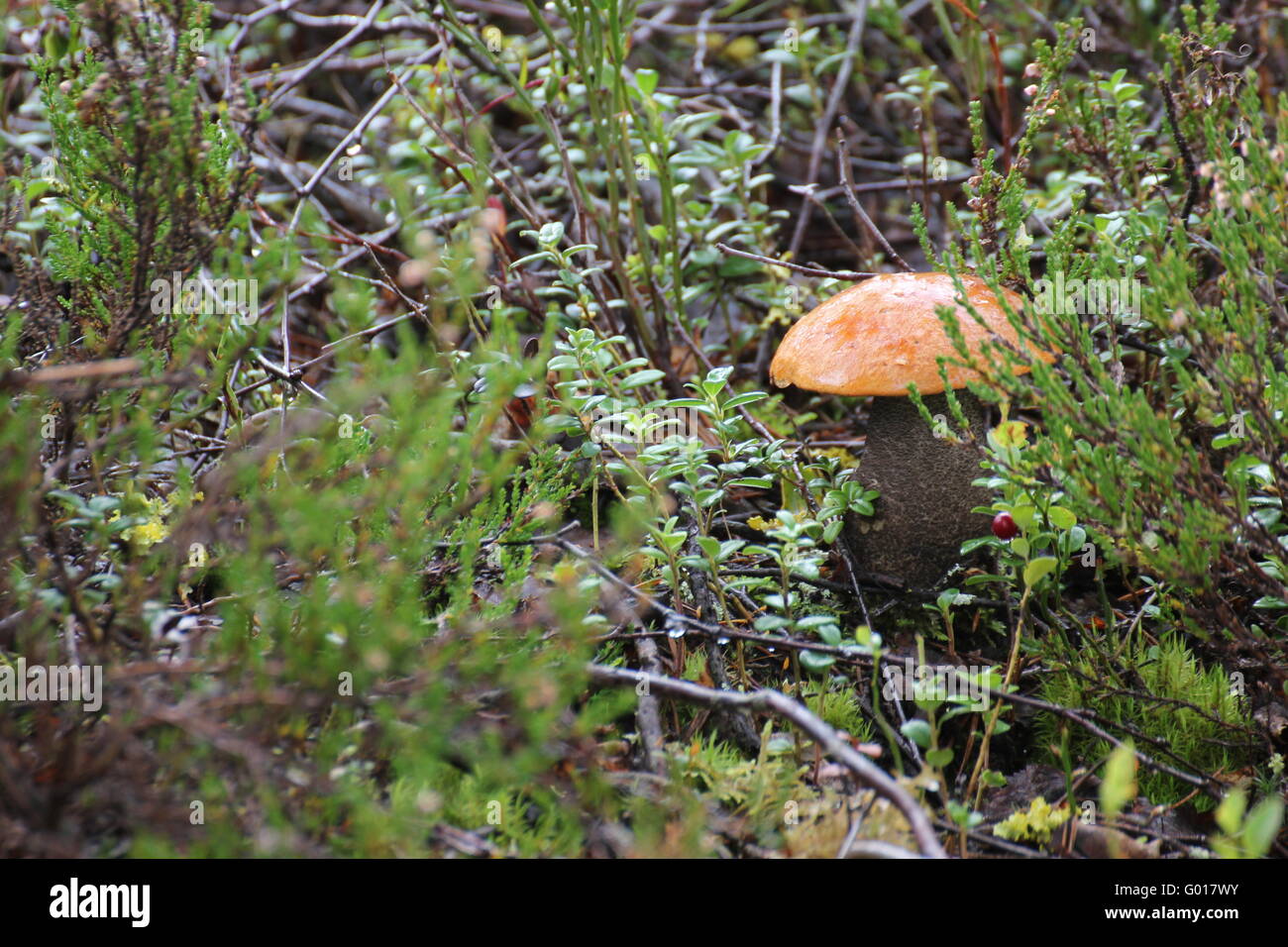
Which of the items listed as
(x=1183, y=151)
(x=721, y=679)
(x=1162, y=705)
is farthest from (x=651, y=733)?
(x=1183, y=151)

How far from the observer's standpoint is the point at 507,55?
442 cm

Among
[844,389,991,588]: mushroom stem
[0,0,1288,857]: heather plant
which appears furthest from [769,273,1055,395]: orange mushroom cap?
[844,389,991,588]: mushroom stem

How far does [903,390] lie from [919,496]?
15.5 inches

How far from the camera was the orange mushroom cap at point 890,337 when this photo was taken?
6.66 feet

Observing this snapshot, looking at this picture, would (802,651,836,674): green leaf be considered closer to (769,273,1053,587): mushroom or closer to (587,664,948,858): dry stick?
(587,664,948,858): dry stick

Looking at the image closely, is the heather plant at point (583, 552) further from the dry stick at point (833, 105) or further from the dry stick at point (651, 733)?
the dry stick at point (833, 105)

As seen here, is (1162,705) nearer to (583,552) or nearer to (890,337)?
(890,337)

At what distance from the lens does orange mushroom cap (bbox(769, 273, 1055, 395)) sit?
203cm

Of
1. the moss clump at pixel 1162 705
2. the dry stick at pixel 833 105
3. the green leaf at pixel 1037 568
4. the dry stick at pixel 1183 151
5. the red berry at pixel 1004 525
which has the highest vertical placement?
the dry stick at pixel 833 105

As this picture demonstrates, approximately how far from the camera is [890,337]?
206 centimetres

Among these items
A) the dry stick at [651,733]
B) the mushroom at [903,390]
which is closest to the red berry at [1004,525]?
the mushroom at [903,390]

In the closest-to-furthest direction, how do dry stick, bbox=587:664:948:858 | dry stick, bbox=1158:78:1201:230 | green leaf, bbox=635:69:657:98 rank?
dry stick, bbox=587:664:948:858 → dry stick, bbox=1158:78:1201:230 → green leaf, bbox=635:69:657:98
